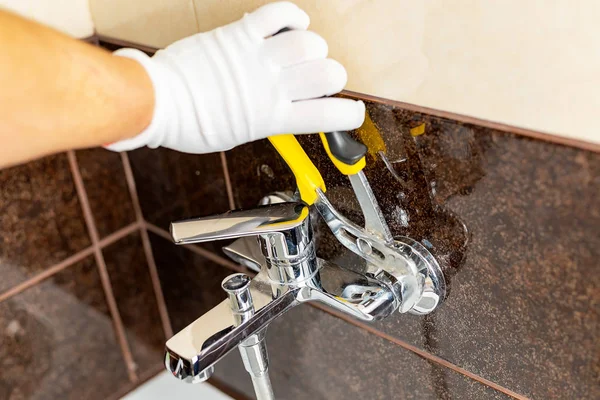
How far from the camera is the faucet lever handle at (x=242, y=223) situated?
0.58m

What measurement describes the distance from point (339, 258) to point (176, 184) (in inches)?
10.0

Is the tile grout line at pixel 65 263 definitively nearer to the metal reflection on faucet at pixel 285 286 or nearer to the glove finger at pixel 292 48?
the metal reflection on faucet at pixel 285 286

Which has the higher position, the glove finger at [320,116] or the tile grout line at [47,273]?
the glove finger at [320,116]

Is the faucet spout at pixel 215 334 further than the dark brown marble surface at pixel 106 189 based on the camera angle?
No

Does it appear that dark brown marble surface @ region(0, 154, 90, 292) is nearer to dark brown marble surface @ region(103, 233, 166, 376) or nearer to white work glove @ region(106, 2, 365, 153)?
dark brown marble surface @ region(103, 233, 166, 376)

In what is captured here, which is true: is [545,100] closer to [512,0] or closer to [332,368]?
[512,0]

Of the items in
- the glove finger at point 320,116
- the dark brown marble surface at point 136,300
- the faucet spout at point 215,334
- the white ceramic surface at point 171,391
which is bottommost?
the white ceramic surface at point 171,391

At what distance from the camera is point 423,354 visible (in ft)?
2.14

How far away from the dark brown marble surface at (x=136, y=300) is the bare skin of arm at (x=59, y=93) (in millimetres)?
452

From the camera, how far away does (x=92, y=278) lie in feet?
2.87

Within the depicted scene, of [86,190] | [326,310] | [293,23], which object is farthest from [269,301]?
[86,190]

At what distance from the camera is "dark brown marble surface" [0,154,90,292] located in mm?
763

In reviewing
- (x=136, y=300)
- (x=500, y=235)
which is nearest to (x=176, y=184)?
(x=136, y=300)

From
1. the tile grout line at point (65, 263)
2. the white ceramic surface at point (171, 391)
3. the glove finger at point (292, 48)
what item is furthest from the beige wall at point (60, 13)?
the white ceramic surface at point (171, 391)
